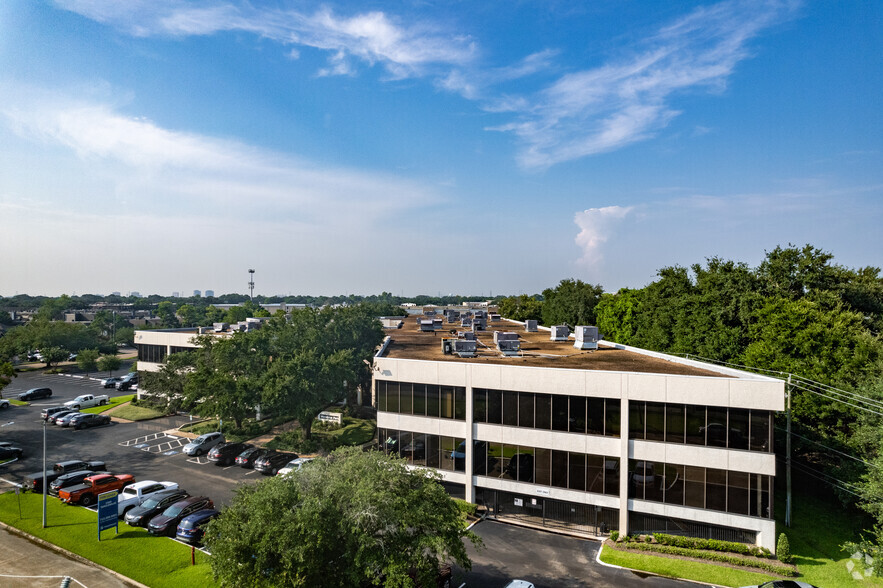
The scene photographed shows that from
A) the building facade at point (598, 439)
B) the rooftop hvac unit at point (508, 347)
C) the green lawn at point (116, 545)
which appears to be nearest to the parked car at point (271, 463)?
the building facade at point (598, 439)

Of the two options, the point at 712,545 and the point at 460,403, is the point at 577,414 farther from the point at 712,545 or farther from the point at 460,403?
the point at 712,545

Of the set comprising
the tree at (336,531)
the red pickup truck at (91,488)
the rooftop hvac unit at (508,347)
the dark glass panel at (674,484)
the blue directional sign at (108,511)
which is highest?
the rooftop hvac unit at (508,347)

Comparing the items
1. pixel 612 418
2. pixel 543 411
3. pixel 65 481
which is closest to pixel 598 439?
pixel 612 418

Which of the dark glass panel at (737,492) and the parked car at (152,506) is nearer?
the dark glass panel at (737,492)

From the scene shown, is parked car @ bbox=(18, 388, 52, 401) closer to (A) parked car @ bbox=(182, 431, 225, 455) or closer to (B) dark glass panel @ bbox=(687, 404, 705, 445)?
(A) parked car @ bbox=(182, 431, 225, 455)

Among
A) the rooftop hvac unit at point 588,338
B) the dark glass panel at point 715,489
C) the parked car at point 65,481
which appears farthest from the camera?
the rooftop hvac unit at point 588,338

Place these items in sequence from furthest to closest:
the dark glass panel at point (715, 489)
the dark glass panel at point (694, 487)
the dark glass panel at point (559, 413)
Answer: the dark glass panel at point (559, 413), the dark glass panel at point (694, 487), the dark glass panel at point (715, 489)

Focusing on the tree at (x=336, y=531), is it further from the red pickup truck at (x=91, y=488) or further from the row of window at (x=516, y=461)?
the red pickup truck at (x=91, y=488)
